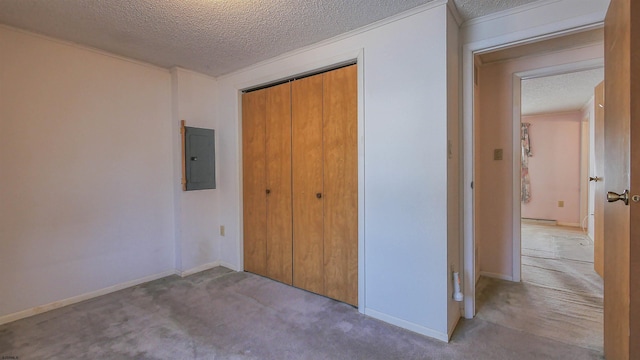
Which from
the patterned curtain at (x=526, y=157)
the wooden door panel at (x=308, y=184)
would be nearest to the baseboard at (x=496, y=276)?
the wooden door panel at (x=308, y=184)

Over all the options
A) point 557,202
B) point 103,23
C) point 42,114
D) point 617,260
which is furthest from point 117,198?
point 557,202

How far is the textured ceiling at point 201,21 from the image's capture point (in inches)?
72.6

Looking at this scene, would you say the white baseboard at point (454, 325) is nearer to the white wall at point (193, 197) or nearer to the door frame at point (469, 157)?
the door frame at point (469, 157)

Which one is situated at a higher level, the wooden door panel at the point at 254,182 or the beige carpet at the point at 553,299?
the wooden door panel at the point at 254,182

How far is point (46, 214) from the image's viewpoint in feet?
7.52

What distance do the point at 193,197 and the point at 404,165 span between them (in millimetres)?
2239

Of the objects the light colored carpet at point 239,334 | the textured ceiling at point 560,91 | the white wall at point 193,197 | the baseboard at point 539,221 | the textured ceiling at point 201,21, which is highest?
the textured ceiling at point 560,91

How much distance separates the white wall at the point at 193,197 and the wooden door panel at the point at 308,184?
3.75 feet

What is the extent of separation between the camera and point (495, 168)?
2.99 m

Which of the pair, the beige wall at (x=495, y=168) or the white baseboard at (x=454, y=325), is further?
the beige wall at (x=495, y=168)

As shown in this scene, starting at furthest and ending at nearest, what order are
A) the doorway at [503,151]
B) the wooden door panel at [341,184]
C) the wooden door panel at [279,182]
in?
the wooden door panel at [279,182] < the doorway at [503,151] < the wooden door panel at [341,184]

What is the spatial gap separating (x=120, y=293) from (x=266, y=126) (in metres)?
2.02

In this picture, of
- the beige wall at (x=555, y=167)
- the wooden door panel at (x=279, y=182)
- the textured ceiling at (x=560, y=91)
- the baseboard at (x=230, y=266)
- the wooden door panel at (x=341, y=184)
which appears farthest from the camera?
the beige wall at (x=555, y=167)

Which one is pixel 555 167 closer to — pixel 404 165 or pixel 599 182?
pixel 599 182
